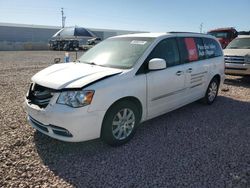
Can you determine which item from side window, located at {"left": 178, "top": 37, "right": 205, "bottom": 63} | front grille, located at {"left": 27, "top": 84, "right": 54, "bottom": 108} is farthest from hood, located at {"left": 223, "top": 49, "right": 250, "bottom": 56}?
front grille, located at {"left": 27, "top": 84, "right": 54, "bottom": 108}

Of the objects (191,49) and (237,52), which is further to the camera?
(237,52)

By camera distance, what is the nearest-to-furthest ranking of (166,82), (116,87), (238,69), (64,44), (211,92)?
(116,87) → (166,82) → (211,92) → (238,69) → (64,44)

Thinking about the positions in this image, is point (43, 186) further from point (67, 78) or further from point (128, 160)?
point (67, 78)

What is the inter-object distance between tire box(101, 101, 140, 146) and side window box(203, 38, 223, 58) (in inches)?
115

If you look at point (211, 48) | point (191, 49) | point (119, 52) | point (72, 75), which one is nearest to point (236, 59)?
point (211, 48)

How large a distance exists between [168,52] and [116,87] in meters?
1.58

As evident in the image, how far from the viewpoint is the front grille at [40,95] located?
364cm

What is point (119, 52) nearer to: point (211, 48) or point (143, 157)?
point (143, 157)

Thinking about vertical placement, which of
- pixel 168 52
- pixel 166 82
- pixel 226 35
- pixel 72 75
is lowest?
pixel 166 82

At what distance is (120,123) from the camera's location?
3914 mm

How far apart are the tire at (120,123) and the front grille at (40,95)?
0.89 meters

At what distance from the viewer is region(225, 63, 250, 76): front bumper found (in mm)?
8918

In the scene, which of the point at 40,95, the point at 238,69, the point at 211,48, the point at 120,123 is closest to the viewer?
the point at 40,95

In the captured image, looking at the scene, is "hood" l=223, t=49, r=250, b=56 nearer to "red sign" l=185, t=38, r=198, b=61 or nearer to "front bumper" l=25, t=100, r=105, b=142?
"red sign" l=185, t=38, r=198, b=61
